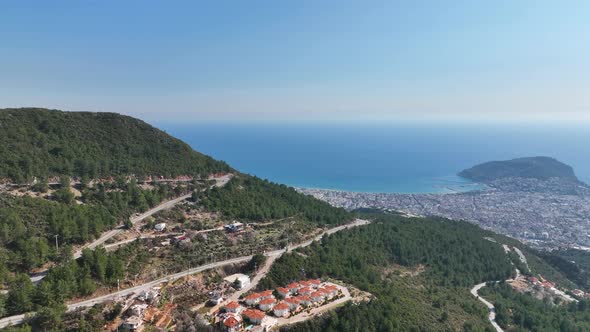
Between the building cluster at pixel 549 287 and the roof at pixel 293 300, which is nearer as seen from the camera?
the roof at pixel 293 300

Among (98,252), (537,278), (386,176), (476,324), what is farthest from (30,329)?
(386,176)

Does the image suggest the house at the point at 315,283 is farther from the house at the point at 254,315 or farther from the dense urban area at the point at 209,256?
the house at the point at 254,315

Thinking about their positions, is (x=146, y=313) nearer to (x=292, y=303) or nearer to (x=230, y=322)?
(x=230, y=322)

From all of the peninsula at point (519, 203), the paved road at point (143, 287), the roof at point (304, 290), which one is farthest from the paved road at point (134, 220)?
the peninsula at point (519, 203)

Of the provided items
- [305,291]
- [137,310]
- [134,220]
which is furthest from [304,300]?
[134,220]

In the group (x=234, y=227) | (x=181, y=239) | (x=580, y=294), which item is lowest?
(x=580, y=294)

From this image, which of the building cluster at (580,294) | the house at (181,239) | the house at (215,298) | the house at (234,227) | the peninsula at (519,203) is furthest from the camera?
the peninsula at (519,203)

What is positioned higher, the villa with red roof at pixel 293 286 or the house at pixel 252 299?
the house at pixel 252 299
